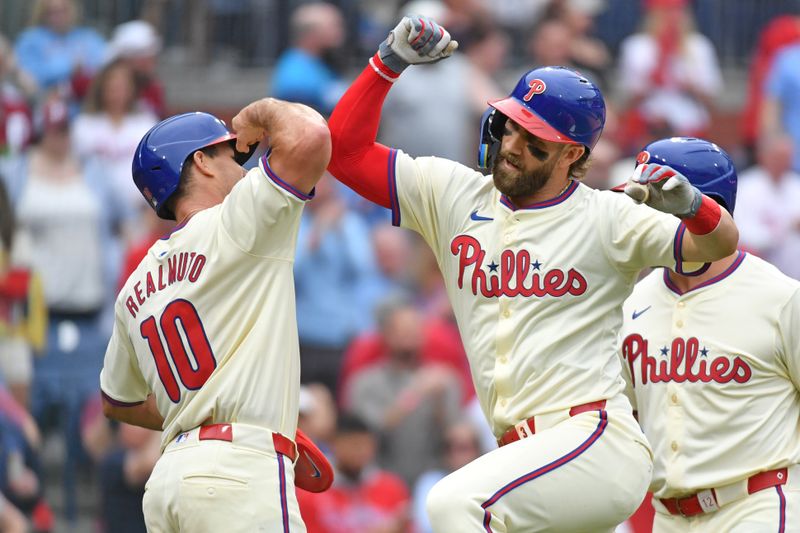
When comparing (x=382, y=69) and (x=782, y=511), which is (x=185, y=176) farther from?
(x=782, y=511)

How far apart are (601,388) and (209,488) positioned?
1.45m

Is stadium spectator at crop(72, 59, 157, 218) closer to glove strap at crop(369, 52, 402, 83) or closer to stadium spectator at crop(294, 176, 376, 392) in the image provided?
stadium spectator at crop(294, 176, 376, 392)

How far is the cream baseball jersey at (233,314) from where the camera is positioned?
5.63m

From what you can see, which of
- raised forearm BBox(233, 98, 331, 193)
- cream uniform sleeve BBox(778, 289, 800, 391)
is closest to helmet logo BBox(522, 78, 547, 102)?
raised forearm BBox(233, 98, 331, 193)

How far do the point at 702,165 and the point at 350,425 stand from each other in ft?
14.0

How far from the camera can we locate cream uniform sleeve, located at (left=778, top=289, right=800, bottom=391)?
6184mm

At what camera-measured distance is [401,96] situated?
38.9 ft

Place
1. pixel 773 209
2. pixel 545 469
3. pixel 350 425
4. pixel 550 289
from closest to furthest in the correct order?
pixel 545 469 → pixel 550 289 → pixel 350 425 → pixel 773 209

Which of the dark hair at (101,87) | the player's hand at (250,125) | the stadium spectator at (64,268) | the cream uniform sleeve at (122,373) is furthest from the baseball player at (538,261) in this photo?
the dark hair at (101,87)

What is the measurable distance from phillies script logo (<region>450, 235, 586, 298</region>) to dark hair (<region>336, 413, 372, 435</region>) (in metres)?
4.23

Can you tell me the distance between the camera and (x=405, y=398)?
10562 mm

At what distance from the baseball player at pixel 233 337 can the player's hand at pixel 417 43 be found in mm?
498

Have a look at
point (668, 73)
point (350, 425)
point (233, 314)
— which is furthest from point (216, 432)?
point (668, 73)

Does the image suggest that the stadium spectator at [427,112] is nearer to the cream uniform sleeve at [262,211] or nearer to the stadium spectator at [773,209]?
the stadium spectator at [773,209]
